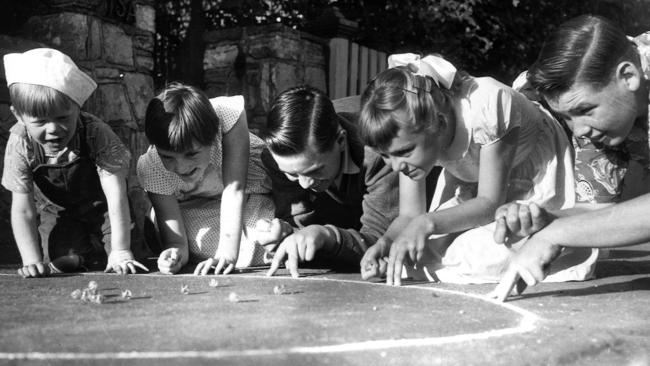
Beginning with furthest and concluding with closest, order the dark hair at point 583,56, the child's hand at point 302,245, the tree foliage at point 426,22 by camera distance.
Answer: the tree foliage at point 426,22
the child's hand at point 302,245
the dark hair at point 583,56

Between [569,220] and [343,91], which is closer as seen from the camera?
[569,220]

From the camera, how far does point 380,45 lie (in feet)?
24.6

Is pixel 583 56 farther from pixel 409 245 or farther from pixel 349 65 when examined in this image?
pixel 349 65

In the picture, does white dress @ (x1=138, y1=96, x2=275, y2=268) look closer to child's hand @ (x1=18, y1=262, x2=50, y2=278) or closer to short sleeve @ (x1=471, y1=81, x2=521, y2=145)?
child's hand @ (x1=18, y1=262, x2=50, y2=278)

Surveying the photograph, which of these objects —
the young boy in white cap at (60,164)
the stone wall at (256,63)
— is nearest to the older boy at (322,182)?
the young boy in white cap at (60,164)

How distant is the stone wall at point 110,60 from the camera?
5078 mm

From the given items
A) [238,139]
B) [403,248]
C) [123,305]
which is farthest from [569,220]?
[238,139]

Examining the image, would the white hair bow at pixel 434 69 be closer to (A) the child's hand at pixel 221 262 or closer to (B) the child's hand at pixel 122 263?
(A) the child's hand at pixel 221 262

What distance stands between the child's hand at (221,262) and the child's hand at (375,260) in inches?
27.7

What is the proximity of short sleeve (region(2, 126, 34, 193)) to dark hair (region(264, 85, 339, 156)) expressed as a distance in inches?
42.4

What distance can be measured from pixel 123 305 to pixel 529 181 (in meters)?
1.67

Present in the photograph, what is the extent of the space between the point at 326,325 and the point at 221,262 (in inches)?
56.0

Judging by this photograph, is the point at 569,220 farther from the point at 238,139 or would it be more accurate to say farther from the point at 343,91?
the point at 343,91

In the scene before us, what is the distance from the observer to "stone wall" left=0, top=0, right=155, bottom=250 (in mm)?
5078
